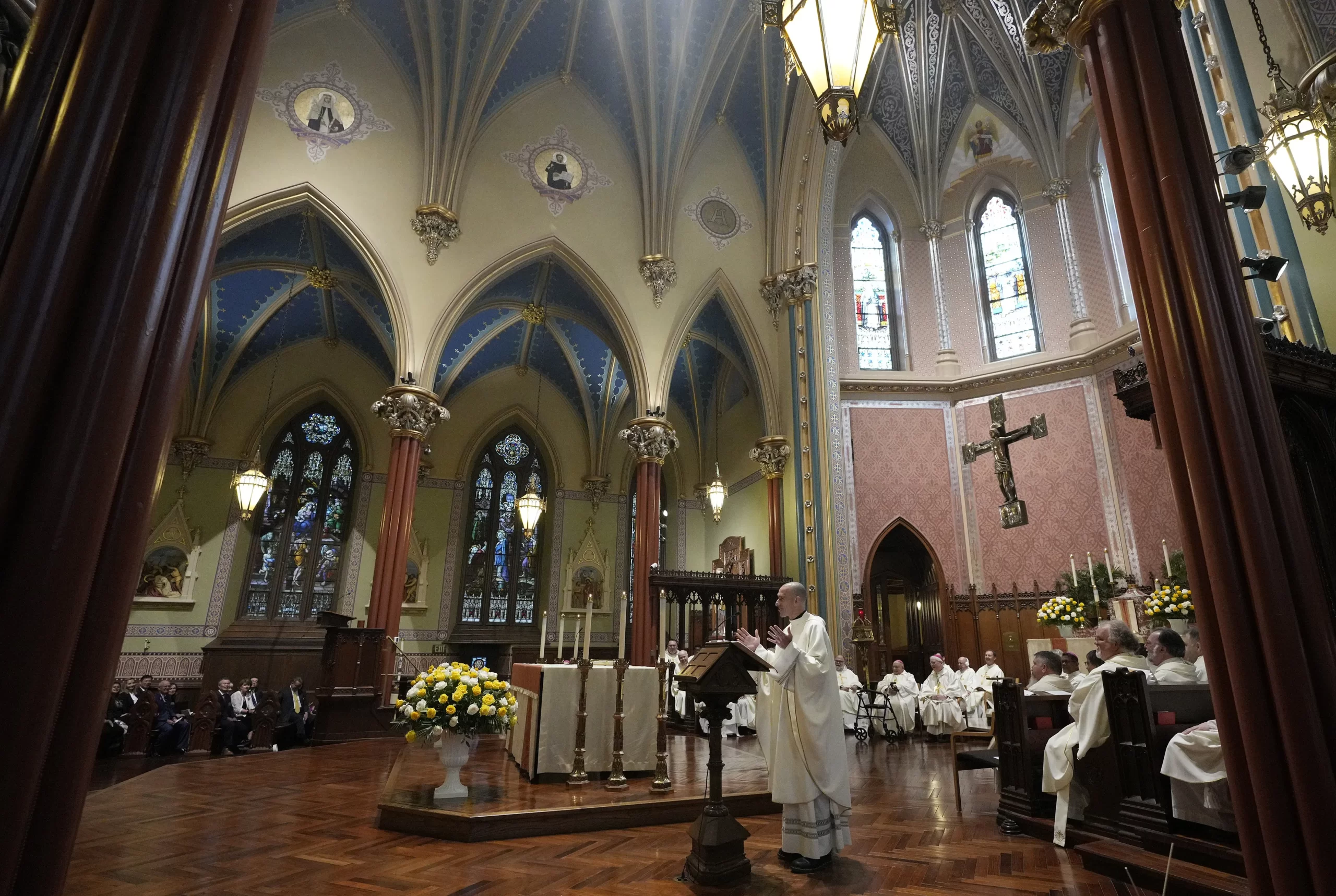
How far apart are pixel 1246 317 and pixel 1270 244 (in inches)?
208

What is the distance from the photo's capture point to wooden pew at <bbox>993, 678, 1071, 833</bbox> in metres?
4.71

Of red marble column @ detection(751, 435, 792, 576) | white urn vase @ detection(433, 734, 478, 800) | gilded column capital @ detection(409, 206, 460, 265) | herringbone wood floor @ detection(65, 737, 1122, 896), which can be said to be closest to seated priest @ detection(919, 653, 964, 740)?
red marble column @ detection(751, 435, 792, 576)

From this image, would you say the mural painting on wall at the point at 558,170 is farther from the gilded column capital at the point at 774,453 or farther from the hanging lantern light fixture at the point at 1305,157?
→ the hanging lantern light fixture at the point at 1305,157

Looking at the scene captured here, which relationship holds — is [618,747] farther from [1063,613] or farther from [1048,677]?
[1063,613]

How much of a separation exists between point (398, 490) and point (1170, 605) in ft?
34.8

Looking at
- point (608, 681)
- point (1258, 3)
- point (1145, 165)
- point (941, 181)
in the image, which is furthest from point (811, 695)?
point (941, 181)

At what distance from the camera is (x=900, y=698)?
35.5ft

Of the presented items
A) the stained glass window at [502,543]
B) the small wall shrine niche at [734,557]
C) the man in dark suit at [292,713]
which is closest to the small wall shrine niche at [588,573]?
the stained glass window at [502,543]

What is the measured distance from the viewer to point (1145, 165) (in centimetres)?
346

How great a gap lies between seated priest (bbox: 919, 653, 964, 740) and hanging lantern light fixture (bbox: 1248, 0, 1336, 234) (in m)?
6.90

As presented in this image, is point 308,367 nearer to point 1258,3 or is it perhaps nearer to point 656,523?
point 656,523

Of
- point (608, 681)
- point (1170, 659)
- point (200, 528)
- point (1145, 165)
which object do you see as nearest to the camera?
point (1145, 165)

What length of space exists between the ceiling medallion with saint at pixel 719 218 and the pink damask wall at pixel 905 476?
14.7ft

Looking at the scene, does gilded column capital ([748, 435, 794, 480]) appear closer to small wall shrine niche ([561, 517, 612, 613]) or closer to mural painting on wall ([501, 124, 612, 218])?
mural painting on wall ([501, 124, 612, 218])
